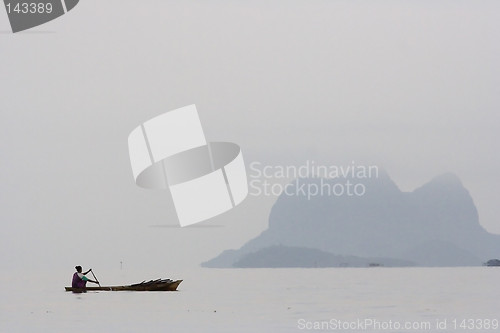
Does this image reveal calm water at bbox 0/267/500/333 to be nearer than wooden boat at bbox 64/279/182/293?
Yes

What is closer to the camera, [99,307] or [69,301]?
[99,307]

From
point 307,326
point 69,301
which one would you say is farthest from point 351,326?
point 69,301

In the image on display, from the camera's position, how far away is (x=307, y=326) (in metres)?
25.4

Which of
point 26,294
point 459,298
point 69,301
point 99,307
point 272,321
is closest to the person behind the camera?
point 272,321

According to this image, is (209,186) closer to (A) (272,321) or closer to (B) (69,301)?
(A) (272,321)

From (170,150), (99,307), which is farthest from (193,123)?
(99,307)

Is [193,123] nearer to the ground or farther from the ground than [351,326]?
farther from the ground

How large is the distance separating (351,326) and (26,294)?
22.4 metres

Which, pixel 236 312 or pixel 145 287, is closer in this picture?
pixel 236 312

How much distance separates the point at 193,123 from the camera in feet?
88.2

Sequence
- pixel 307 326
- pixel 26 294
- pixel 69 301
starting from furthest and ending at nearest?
pixel 26 294 → pixel 69 301 → pixel 307 326

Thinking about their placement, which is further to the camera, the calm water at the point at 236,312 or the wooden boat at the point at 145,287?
the wooden boat at the point at 145,287

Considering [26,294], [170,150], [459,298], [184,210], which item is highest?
[170,150]

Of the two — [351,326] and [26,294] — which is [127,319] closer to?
[351,326]
